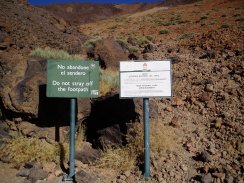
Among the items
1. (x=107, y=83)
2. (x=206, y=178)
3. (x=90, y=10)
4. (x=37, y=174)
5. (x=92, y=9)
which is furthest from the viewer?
(x=92, y=9)

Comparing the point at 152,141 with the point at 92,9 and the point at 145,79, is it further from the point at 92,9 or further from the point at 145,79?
the point at 92,9

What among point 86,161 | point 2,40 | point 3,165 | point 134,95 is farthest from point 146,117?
point 2,40

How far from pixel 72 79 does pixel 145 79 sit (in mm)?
1218

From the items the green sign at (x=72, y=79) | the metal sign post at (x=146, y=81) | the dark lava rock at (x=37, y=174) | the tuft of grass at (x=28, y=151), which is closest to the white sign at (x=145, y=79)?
the metal sign post at (x=146, y=81)

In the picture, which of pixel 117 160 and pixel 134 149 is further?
pixel 134 149

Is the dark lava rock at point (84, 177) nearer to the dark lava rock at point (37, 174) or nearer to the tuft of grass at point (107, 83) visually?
the dark lava rock at point (37, 174)

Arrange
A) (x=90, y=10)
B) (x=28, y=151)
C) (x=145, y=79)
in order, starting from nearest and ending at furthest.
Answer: (x=145, y=79) → (x=28, y=151) → (x=90, y=10)

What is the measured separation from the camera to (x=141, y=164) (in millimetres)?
5812

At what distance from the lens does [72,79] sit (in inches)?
226

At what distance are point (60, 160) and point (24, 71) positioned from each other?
2.02 metres

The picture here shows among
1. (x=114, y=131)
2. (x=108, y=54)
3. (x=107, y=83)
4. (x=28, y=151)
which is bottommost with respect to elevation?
(x=28, y=151)

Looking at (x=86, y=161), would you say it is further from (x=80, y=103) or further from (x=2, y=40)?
(x=2, y=40)

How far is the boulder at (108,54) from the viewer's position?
10094mm

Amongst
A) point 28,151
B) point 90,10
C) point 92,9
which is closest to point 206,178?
point 28,151
